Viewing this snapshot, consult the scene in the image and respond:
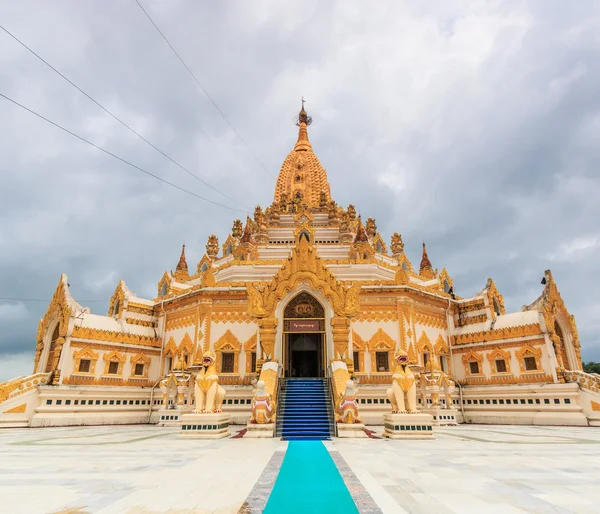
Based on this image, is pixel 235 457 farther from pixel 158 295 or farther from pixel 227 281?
pixel 158 295

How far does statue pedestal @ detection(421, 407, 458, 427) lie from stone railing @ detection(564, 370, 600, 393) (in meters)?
5.84

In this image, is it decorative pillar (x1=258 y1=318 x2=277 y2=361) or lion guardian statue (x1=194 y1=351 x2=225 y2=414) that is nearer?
lion guardian statue (x1=194 y1=351 x2=225 y2=414)

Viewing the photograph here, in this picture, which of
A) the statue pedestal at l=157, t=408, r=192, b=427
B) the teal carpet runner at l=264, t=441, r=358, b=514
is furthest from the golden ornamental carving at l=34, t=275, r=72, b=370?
the teal carpet runner at l=264, t=441, r=358, b=514

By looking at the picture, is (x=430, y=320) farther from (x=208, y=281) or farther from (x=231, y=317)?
(x=208, y=281)

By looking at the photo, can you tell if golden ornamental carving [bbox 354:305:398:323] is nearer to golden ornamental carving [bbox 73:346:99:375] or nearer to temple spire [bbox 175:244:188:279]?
golden ornamental carving [bbox 73:346:99:375]

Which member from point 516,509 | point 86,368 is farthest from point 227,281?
point 516,509

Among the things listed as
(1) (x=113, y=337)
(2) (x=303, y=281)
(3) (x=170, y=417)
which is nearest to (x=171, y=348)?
(1) (x=113, y=337)

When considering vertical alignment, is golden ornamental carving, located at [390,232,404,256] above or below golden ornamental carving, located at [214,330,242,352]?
above

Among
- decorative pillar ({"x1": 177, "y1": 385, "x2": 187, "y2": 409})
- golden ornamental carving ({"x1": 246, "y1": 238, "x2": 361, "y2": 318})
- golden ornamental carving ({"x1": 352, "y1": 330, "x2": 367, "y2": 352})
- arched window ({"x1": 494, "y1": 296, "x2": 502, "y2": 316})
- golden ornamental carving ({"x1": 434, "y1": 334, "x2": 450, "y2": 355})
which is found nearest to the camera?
golden ornamental carving ({"x1": 246, "y1": 238, "x2": 361, "y2": 318})

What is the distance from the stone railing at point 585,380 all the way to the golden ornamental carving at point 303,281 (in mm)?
11532

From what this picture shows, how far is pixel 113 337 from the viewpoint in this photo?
2177 cm

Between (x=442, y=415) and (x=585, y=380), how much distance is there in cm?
702

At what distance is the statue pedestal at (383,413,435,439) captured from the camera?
1253 centimetres

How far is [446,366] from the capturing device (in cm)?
2238
